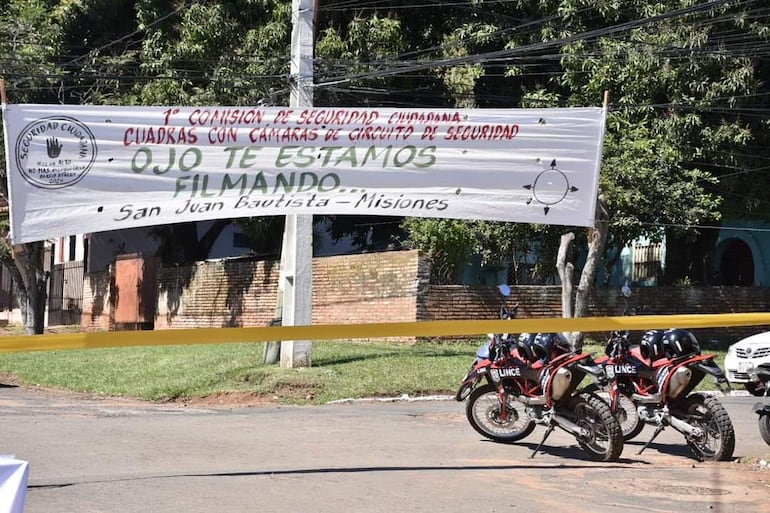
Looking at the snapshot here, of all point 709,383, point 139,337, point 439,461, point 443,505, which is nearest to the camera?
point 443,505

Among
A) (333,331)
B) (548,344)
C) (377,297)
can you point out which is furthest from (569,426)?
(377,297)

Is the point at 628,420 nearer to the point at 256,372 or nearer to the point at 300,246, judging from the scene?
the point at 300,246

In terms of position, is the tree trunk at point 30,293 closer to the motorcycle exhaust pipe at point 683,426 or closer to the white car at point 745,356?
the white car at point 745,356

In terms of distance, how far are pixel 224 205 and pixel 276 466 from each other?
2.26 meters

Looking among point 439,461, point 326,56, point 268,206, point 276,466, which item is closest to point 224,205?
point 268,206

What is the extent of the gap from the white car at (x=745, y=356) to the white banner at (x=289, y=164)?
851cm

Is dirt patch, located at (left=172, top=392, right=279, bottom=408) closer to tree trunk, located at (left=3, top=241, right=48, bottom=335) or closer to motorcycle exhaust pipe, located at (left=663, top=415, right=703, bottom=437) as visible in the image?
motorcycle exhaust pipe, located at (left=663, top=415, right=703, bottom=437)

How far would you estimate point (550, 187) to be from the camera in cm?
855

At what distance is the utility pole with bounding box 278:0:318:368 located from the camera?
15.2 m

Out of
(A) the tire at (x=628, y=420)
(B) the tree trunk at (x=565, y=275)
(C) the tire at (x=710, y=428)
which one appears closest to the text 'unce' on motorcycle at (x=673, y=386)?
(C) the tire at (x=710, y=428)

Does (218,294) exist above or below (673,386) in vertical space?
above

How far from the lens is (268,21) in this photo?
22047 millimetres

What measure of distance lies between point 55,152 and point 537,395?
15.8ft

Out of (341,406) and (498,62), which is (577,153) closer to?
(341,406)
